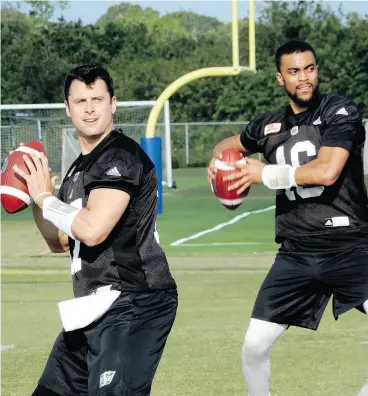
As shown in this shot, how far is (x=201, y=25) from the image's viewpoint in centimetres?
12825

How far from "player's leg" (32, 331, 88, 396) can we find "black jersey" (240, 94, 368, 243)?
5.84 ft

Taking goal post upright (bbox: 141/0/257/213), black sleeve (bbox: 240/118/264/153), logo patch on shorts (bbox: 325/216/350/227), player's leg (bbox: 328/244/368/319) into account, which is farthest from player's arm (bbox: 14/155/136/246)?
goal post upright (bbox: 141/0/257/213)

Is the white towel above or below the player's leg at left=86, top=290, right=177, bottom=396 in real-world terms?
above

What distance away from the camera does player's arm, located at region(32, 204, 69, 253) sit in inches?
197

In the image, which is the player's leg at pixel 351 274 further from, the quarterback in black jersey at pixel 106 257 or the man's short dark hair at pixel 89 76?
the man's short dark hair at pixel 89 76

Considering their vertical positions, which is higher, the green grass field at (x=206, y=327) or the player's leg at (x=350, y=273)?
the player's leg at (x=350, y=273)

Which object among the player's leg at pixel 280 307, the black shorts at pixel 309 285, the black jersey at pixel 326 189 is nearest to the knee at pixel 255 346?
the player's leg at pixel 280 307

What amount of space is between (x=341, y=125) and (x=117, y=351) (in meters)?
2.09

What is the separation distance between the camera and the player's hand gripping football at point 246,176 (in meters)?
5.69

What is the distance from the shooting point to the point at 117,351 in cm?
448

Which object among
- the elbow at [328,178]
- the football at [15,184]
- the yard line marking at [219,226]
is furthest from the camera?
the yard line marking at [219,226]

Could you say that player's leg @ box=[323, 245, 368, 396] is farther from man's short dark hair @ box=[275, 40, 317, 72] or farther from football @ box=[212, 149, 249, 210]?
man's short dark hair @ box=[275, 40, 317, 72]

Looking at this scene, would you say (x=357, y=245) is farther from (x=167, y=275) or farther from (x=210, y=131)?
(x=210, y=131)

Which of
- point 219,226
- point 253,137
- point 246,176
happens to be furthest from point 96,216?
point 219,226
